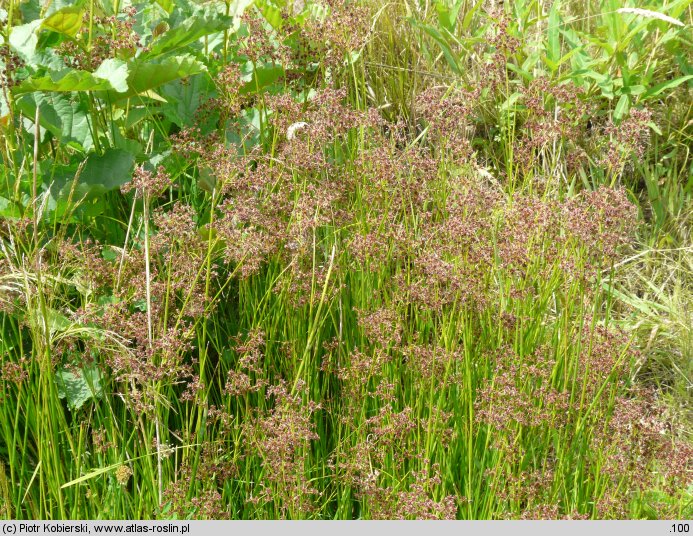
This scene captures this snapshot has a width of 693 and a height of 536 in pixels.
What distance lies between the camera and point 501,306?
8.23 ft

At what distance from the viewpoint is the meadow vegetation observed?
7.15 feet

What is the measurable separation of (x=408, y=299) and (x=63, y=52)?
135cm

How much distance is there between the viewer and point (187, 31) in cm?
260

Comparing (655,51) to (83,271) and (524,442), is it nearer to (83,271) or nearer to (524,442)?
(524,442)

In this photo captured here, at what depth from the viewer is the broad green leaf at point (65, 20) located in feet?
8.09

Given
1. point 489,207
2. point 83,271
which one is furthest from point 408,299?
point 83,271

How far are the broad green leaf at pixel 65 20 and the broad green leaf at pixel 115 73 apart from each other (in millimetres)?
145

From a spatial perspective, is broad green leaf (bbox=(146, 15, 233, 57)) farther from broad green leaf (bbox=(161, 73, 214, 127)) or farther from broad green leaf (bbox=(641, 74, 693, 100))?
broad green leaf (bbox=(641, 74, 693, 100))

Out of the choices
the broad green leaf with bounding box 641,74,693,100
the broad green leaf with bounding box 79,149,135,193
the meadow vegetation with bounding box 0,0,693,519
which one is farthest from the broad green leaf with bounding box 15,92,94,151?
the broad green leaf with bounding box 641,74,693,100

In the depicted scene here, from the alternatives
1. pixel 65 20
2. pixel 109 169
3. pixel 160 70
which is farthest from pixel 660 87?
pixel 65 20

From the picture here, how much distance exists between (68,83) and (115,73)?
0.43 ft

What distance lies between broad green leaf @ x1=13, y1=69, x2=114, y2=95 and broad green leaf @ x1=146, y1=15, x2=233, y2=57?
26cm

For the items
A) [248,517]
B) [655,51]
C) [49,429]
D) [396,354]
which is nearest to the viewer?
[49,429]

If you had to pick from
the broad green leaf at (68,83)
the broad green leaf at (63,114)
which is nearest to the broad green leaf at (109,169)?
the broad green leaf at (63,114)
